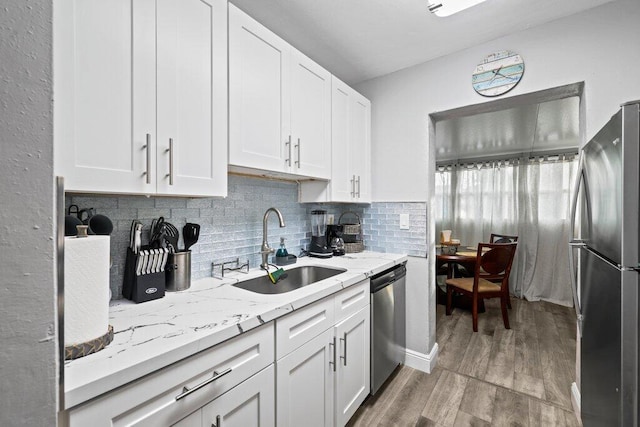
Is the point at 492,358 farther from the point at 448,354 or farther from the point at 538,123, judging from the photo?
the point at 538,123

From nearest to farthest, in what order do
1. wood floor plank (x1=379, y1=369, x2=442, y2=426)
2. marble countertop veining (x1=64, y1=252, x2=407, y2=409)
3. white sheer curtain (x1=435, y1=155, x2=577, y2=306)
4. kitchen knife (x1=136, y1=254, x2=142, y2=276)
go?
1. marble countertop veining (x1=64, y1=252, x2=407, y2=409)
2. kitchen knife (x1=136, y1=254, x2=142, y2=276)
3. wood floor plank (x1=379, y1=369, x2=442, y2=426)
4. white sheer curtain (x1=435, y1=155, x2=577, y2=306)

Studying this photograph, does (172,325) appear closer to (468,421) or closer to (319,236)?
(319,236)

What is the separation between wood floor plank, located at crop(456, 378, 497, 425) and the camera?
1.81 m

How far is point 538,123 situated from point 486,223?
2014 millimetres

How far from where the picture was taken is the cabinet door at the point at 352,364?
1.56 metres

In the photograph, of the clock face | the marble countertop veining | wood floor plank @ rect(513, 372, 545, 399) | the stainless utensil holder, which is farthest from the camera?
wood floor plank @ rect(513, 372, 545, 399)

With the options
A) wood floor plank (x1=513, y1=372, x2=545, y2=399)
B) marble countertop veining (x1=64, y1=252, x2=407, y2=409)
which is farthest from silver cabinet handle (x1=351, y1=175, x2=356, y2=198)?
wood floor plank (x1=513, y1=372, x2=545, y2=399)

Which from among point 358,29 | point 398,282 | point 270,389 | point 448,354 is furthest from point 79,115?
point 448,354

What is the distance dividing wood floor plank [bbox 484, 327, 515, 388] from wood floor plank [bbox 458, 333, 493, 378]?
0.03 meters

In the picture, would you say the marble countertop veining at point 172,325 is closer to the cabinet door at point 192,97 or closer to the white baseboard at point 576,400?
the cabinet door at point 192,97

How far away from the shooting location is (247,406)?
1.03 m

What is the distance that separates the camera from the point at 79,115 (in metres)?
0.88

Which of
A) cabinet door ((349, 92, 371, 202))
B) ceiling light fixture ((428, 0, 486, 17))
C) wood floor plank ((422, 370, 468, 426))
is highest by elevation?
ceiling light fixture ((428, 0, 486, 17))

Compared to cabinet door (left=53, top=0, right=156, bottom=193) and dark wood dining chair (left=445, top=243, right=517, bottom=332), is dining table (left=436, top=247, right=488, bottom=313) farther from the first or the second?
cabinet door (left=53, top=0, right=156, bottom=193)
